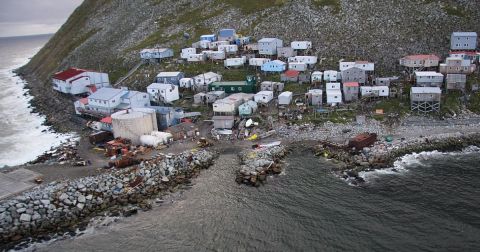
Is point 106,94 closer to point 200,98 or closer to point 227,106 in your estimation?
point 200,98

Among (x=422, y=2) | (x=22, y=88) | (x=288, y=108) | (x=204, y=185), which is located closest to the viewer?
(x=204, y=185)

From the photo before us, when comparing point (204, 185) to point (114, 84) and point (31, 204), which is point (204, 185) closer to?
point (31, 204)

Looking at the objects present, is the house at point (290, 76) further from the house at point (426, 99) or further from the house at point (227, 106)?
the house at point (426, 99)

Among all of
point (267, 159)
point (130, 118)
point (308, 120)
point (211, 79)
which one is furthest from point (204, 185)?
point (211, 79)

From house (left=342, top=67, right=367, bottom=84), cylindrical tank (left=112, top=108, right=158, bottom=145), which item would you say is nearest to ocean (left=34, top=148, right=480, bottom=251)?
cylindrical tank (left=112, top=108, right=158, bottom=145)

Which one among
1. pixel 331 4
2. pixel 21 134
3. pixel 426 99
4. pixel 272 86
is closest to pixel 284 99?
pixel 272 86

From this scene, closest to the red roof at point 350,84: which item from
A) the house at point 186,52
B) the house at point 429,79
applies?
the house at point 429,79
